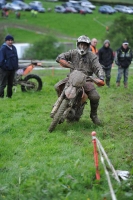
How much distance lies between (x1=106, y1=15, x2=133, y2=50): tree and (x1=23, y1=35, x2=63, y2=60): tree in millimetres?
6884

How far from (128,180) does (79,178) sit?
798 millimetres

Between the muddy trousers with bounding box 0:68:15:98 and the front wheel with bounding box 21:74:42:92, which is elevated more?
the muddy trousers with bounding box 0:68:15:98

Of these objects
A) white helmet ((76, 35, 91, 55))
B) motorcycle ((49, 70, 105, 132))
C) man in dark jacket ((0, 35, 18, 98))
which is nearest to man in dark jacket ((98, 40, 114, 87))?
man in dark jacket ((0, 35, 18, 98))

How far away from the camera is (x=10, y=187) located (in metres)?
7.02

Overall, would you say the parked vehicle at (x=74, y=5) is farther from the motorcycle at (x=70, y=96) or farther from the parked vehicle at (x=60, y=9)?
the motorcycle at (x=70, y=96)

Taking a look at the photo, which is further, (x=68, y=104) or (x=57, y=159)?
(x=68, y=104)

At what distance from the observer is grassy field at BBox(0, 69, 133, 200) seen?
267 inches

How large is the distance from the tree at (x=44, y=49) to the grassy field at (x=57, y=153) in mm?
47225

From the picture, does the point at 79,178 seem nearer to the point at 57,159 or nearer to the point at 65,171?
the point at 65,171

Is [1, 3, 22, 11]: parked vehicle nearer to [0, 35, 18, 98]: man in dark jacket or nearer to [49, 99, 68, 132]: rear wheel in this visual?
[0, 35, 18, 98]: man in dark jacket

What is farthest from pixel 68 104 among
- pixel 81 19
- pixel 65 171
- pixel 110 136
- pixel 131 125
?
pixel 81 19

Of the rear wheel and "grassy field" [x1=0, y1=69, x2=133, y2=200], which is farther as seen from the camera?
the rear wheel

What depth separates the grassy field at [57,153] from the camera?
679cm

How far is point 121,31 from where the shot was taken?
64500mm
